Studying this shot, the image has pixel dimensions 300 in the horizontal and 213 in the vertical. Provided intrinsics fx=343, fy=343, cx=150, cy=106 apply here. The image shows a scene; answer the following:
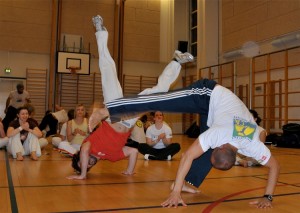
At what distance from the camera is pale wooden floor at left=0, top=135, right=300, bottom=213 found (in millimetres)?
2518

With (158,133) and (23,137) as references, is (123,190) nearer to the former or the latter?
(158,133)

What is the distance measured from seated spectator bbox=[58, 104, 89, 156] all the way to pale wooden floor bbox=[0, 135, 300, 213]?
103 centimetres

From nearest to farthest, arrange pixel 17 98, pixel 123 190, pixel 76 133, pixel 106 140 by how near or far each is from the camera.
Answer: pixel 123 190 → pixel 106 140 → pixel 76 133 → pixel 17 98

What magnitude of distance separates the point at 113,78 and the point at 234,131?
1901mm

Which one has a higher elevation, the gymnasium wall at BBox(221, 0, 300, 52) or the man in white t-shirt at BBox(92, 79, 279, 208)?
the gymnasium wall at BBox(221, 0, 300, 52)

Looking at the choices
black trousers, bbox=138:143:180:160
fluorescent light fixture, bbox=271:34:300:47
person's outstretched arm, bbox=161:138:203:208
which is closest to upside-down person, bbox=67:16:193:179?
person's outstretched arm, bbox=161:138:203:208

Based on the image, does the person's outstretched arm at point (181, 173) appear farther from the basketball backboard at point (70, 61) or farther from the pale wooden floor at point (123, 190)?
the basketball backboard at point (70, 61)

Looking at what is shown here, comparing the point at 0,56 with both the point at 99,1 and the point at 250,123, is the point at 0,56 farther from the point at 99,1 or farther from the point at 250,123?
the point at 250,123

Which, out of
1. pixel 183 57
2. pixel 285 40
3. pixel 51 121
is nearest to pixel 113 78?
pixel 183 57

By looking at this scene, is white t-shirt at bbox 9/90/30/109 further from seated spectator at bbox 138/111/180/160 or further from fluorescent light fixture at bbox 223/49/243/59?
fluorescent light fixture at bbox 223/49/243/59

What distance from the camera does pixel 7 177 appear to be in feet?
12.0

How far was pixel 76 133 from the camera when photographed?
5875mm

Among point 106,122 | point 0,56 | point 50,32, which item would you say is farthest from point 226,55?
point 106,122

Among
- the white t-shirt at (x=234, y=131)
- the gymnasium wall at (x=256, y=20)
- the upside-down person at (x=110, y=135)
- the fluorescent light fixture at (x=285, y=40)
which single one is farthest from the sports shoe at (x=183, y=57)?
the gymnasium wall at (x=256, y=20)
